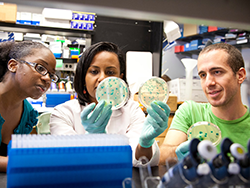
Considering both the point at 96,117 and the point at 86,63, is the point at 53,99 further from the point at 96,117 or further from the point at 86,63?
the point at 96,117

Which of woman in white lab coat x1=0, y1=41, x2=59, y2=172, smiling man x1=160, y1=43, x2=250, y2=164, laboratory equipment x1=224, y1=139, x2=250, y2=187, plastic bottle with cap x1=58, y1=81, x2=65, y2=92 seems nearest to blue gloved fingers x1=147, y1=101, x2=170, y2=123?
smiling man x1=160, y1=43, x2=250, y2=164

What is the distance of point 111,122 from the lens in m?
1.73

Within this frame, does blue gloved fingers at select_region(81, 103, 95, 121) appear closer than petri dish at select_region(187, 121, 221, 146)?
No

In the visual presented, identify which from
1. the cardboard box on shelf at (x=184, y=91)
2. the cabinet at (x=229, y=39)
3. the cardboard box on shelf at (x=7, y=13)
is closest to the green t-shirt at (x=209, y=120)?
the cardboard box on shelf at (x=184, y=91)

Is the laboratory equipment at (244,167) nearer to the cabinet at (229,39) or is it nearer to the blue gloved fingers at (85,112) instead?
the blue gloved fingers at (85,112)

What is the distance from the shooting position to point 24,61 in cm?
162

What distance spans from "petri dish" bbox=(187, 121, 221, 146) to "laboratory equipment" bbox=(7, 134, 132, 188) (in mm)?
480

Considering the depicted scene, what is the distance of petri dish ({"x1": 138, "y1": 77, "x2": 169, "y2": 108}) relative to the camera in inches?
48.1

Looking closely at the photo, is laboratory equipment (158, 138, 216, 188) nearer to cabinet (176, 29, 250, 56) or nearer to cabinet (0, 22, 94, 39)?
cabinet (176, 29, 250, 56)

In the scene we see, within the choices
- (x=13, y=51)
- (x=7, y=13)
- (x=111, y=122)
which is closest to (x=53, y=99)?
(x=7, y=13)

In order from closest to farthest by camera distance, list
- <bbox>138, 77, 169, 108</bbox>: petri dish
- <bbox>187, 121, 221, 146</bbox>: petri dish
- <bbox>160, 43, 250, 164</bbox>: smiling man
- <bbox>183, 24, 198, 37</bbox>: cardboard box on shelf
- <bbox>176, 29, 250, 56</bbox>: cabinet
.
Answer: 1. <bbox>187, 121, 221, 146</bbox>: petri dish
2. <bbox>138, 77, 169, 108</bbox>: petri dish
3. <bbox>160, 43, 250, 164</bbox>: smiling man
4. <bbox>176, 29, 250, 56</bbox>: cabinet
5. <bbox>183, 24, 198, 37</bbox>: cardboard box on shelf

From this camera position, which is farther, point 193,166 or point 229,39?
point 229,39

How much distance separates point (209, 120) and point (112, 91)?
2.70 ft

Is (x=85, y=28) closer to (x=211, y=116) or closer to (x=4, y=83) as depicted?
(x=4, y=83)
